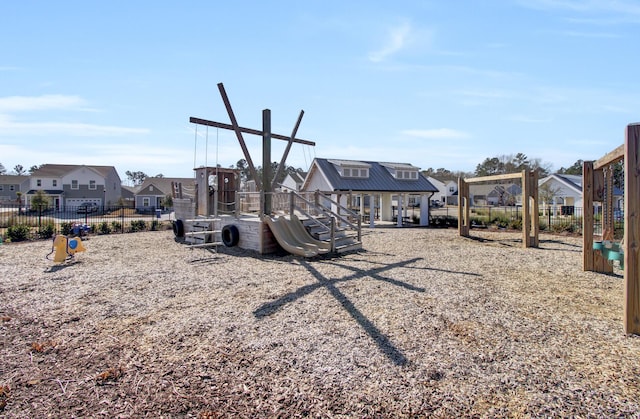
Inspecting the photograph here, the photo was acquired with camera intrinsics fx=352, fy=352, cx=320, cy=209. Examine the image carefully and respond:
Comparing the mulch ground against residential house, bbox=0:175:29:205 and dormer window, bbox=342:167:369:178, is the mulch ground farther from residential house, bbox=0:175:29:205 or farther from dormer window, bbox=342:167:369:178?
residential house, bbox=0:175:29:205

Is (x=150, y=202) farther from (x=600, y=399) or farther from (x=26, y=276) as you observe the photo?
(x=600, y=399)

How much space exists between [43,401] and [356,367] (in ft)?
8.45

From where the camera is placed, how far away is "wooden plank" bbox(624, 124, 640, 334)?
393 cm

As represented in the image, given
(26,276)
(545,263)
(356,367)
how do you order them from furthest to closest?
(545,263) → (26,276) → (356,367)

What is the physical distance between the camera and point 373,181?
23234mm

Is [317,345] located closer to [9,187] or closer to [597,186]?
[597,186]

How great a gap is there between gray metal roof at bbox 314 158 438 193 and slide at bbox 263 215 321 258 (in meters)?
11.0

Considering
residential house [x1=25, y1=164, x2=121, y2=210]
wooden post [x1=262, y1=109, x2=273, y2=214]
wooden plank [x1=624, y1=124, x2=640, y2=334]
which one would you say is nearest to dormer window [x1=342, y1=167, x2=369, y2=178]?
wooden post [x1=262, y1=109, x2=273, y2=214]

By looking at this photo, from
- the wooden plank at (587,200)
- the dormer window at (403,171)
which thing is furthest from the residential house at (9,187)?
the wooden plank at (587,200)

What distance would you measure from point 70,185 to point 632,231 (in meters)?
54.4

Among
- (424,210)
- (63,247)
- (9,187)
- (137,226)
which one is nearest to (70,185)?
(9,187)

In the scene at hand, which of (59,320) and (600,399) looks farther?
(59,320)

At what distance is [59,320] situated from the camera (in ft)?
15.1

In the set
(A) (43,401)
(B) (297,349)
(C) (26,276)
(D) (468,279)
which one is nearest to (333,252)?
(D) (468,279)
